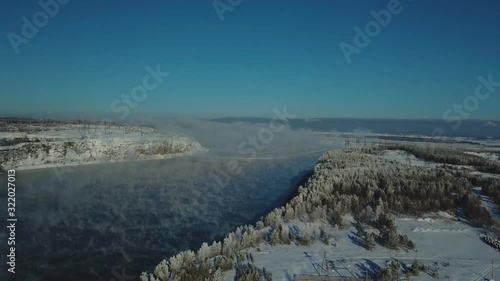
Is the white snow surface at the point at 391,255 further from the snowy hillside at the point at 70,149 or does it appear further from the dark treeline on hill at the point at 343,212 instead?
the snowy hillside at the point at 70,149

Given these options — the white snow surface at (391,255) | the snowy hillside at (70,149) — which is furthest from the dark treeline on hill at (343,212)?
the snowy hillside at (70,149)

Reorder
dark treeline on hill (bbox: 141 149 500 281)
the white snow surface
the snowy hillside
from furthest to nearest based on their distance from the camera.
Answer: the snowy hillside, the white snow surface, dark treeline on hill (bbox: 141 149 500 281)

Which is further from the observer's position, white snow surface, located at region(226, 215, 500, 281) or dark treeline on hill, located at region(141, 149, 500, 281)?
white snow surface, located at region(226, 215, 500, 281)

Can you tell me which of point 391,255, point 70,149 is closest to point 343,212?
point 391,255

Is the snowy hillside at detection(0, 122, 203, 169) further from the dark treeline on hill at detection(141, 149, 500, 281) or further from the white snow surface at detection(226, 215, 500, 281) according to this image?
the white snow surface at detection(226, 215, 500, 281)

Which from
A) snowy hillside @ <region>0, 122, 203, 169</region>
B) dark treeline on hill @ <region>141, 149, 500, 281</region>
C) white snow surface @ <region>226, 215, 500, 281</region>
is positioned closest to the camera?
dark treeline on hill @ <region>141, 149, 500, 281</region>

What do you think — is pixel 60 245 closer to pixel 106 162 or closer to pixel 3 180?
pixel 3 180

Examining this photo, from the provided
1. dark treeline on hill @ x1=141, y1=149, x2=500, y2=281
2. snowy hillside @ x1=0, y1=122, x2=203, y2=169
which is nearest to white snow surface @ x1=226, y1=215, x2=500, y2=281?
dark treeline on hill @ x1=141, y1=149, x2=500, y2=281

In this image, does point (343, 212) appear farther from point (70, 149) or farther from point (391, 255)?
point (70, 149)
